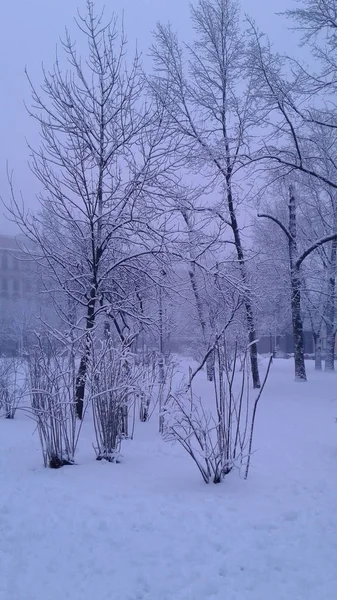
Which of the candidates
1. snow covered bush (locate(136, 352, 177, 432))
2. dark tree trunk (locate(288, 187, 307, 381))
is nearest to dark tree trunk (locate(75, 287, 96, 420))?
snow covered bush (locate(136, 352, 177, 432))

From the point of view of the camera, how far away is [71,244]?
1094cm

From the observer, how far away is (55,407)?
22.1 feet

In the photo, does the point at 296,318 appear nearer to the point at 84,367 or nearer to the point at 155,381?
the point at 155,381

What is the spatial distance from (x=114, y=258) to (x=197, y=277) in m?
5.23

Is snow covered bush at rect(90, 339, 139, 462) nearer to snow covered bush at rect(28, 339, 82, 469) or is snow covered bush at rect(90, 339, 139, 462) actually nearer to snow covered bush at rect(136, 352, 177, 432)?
snow covered bush at rect(28, 339, 82, 469)

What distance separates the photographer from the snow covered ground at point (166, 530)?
12.0ft

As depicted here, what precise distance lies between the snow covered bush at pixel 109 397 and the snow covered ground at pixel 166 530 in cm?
27

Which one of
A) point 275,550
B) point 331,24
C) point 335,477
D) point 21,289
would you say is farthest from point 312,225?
point 21,289

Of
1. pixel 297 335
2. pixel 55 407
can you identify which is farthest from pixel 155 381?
pixel 297 335

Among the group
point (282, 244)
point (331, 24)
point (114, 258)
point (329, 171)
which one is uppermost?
point (331, 24)

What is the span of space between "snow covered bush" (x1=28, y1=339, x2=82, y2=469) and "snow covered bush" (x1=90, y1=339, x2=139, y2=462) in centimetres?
31

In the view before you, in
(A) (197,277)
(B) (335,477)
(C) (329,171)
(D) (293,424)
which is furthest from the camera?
(C) (329,171)

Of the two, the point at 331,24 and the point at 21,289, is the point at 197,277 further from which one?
the point at 21,289

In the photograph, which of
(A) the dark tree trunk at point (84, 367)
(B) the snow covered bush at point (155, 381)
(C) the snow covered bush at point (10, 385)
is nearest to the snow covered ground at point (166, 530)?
(A) the dark tree trunk at point (84, 367)
